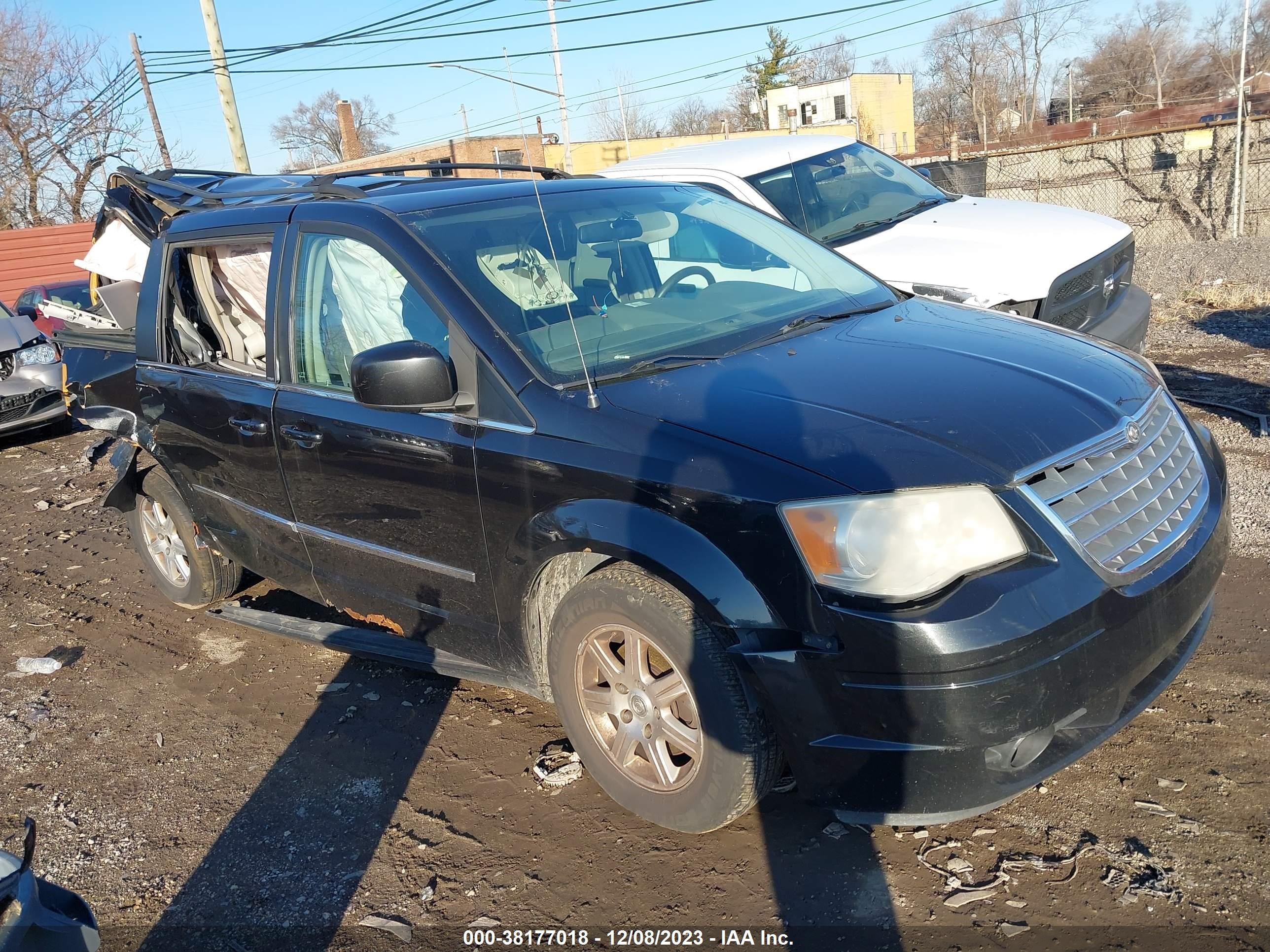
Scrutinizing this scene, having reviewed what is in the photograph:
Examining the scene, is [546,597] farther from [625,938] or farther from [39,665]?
[39,665]

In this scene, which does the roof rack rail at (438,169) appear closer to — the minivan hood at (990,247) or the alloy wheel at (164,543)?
the minivan hood at (990,247)

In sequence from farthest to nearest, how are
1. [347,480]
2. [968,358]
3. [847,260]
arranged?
[847,260]
[347,480]
[968,358]

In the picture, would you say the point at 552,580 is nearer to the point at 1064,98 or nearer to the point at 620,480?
the point at 620,480

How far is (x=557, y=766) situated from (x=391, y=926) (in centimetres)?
84

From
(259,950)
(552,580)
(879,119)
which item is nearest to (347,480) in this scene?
(552,580)

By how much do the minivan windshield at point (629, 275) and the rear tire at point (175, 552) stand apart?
96.5 inches

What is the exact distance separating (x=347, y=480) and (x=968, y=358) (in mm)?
2170

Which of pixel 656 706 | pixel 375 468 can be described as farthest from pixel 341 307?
pixel 656 706

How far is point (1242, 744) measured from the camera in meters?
3.16

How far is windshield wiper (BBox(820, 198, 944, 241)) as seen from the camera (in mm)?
6852

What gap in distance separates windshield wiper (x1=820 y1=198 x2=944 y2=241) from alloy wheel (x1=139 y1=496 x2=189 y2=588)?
14.4 ft

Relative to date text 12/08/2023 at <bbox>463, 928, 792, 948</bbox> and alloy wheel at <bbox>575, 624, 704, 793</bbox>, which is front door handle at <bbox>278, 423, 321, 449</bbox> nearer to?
alloy wheel at <bbox>575, 624, 704, 793</bbox>

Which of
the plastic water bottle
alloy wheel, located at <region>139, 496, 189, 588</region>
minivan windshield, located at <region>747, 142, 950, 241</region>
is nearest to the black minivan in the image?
alloy wheel, located at <region>139, 496, 189, 588</region>

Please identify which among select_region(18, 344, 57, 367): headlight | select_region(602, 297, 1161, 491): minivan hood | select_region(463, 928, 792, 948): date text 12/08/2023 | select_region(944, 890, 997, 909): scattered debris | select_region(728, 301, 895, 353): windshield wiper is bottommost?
select_region(463, 928, 792, 948): date text 12/08/2023
